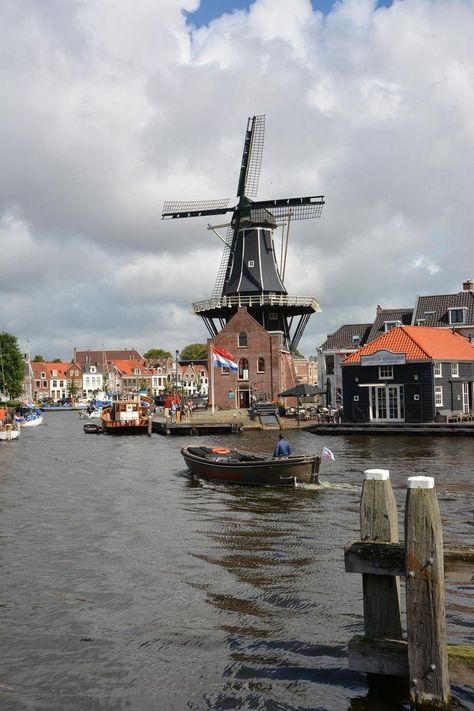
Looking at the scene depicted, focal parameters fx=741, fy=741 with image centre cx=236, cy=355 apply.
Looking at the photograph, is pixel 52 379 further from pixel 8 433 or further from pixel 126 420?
pixel 8 433

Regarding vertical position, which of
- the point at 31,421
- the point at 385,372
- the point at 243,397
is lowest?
the point at 31,421

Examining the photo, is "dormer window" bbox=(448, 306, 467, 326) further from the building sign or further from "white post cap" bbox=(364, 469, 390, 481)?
"white post cap" bbox=(364, 469, 390, 481)

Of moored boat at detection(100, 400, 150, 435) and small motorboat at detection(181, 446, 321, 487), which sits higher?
moored boat at detection(100, 400, 150, 435)

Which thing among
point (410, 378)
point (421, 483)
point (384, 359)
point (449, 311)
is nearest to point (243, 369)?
point (449, 311)

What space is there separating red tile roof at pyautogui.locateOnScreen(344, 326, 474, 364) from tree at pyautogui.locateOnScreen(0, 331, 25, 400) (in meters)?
68.2

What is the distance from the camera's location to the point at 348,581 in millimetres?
13656

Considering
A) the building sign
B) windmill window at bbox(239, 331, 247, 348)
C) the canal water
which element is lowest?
the canal water

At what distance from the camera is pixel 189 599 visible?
13.0 m

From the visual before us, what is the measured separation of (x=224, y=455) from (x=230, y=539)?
11981mm

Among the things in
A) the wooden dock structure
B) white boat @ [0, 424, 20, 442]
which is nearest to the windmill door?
white boat @ [0, 424, 20, 442]

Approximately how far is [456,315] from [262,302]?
1823cm

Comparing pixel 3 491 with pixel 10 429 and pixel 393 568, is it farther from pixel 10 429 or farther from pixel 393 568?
pixel 10 429

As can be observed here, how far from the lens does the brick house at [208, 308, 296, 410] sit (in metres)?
72.9

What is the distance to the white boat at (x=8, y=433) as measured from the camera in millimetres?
57938
